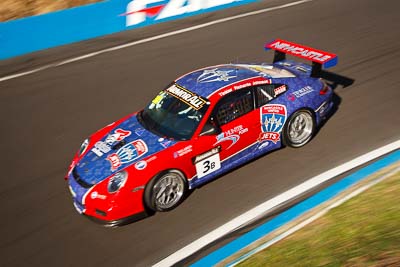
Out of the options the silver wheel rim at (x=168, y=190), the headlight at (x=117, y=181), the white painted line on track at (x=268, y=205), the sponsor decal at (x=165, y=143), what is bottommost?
the white painted line on track at (x=268, y=205)

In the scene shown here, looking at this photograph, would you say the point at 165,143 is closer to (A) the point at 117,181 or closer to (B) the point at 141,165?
(B) the point at 141,165

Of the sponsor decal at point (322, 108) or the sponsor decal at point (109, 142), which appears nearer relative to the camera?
the sponsor decal at point (109, 142)

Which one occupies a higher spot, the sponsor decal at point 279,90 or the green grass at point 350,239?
the sponsor decal at point 279,90

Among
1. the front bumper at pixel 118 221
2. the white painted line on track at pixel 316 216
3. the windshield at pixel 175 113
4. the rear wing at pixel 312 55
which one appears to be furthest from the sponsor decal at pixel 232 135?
the rear wing at pixel 312 55

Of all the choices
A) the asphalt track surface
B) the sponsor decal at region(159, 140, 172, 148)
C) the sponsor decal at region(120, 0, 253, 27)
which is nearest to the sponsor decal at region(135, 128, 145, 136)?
the sponsor decal at region(159, 140, 172, 148)

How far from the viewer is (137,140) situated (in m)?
7.85

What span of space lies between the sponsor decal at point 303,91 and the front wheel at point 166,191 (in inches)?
101

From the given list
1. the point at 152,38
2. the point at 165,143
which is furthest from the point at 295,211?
the point at 152,38

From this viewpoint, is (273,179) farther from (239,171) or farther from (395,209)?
(395,209)

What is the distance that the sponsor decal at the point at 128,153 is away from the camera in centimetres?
745

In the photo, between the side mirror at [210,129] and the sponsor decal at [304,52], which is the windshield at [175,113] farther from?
the sponsor decal at [304,52]

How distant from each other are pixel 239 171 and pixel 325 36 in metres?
6.81

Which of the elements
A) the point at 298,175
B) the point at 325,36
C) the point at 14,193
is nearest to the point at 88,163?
the point at 14,193

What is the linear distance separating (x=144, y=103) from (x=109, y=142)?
125 inches
